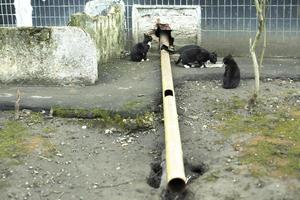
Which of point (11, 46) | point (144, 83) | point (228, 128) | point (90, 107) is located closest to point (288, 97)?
point (228, 128)

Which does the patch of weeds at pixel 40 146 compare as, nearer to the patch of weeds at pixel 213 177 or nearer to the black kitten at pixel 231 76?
the patch of weeds at pixel 213 177

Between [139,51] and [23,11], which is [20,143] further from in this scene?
[23,11]

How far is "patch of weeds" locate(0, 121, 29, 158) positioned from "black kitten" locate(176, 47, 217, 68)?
3003 millimetres

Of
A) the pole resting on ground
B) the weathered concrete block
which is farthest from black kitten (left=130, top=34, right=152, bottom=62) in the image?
the pole resting on ground

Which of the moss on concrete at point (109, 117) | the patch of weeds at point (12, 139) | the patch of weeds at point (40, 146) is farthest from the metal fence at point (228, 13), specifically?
the patch of weeds at point (40, 146)

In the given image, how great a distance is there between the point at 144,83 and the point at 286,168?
3075 millimetres

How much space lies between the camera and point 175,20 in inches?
379

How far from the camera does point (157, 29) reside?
9523mm

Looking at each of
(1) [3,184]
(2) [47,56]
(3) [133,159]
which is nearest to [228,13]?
(2) [47,56]

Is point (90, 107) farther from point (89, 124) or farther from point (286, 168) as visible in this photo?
point (286, 168)

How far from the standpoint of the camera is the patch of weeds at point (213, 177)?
4.89 metres

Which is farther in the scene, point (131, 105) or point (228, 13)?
point (228, 13)

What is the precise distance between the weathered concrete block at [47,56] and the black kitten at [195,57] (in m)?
1.44

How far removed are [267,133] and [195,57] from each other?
9.07 feet
